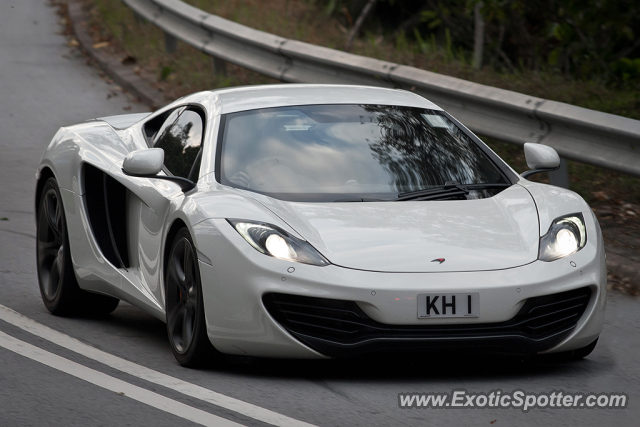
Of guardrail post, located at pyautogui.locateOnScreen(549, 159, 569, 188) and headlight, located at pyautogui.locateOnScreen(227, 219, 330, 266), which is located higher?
headlight, located at pyautogui.locateOnScreen(227, 219, 330, 266)

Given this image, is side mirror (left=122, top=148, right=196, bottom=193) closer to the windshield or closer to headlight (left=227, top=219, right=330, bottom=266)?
the windshield

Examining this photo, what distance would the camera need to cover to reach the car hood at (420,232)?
4641mm

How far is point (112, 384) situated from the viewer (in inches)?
185

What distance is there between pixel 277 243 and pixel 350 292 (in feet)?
1.36

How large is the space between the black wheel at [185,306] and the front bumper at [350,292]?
9cm

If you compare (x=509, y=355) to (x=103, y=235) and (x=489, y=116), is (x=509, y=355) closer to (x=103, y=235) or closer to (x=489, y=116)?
(x=103, y=235)

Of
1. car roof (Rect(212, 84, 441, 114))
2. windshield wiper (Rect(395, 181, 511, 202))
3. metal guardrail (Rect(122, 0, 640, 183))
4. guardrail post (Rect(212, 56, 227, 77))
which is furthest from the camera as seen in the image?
guardrail post (Rect(212, 56, 227, 77))

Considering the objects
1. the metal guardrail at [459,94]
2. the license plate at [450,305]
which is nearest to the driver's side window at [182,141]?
the license plate at [450,305]

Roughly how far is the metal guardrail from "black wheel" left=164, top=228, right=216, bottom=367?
3767 millimetres

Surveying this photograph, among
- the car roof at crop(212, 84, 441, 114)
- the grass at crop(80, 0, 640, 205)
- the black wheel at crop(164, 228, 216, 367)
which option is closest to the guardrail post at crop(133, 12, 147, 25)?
the grass at crop(80, 0, 640, 205)

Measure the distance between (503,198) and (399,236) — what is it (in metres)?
0.77

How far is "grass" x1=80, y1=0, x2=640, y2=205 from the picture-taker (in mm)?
9305

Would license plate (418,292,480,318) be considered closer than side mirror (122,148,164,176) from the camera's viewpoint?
Yes

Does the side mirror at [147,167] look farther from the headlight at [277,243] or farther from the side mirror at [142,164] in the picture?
the headlight at [277,243]
